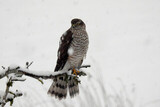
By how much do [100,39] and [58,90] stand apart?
346 inches

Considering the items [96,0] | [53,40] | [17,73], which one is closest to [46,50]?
[53,40]

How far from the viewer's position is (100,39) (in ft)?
38.5

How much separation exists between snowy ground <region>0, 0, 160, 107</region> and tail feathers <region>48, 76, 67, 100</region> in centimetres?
261

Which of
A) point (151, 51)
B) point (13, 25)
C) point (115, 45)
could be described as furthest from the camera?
point (13, 25)

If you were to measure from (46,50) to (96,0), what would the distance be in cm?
734

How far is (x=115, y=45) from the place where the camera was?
1088 cm

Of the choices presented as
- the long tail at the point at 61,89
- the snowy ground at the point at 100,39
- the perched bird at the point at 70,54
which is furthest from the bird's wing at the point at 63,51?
the snowy ground at the point at 100,39

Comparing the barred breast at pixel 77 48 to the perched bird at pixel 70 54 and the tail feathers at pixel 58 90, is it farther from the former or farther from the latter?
the tail feathers at pixel 58 90

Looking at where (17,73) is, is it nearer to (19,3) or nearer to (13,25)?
(13,25)

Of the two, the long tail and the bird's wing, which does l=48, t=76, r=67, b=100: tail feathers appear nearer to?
the long tail

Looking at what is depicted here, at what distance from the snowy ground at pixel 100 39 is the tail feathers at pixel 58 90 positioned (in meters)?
2.61

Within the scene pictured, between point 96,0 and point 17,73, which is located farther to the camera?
point 96,0

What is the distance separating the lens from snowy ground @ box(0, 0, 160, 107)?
7.15m

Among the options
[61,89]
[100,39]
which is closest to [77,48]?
[61,89]
